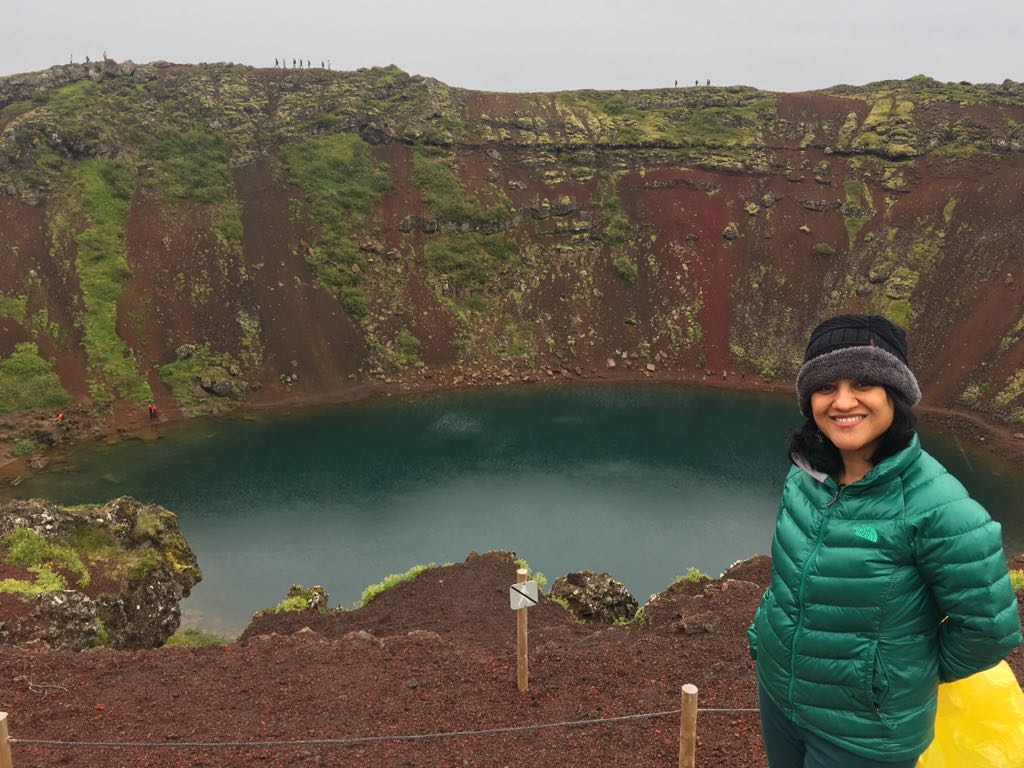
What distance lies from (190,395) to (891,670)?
38.7 m

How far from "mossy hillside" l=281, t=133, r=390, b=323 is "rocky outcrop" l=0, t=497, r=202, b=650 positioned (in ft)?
85.6

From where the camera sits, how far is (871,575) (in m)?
2.76

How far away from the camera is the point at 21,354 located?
113ft

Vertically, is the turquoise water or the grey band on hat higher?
the grey band on hat

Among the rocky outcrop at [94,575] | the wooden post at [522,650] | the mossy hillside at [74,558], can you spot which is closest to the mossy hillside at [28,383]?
the rocky outcrop at [94,575]

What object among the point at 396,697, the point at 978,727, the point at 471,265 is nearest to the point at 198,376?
the point at 471,265

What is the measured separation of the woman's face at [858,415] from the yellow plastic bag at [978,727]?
1493mm

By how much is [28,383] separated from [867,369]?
40443 millimetres

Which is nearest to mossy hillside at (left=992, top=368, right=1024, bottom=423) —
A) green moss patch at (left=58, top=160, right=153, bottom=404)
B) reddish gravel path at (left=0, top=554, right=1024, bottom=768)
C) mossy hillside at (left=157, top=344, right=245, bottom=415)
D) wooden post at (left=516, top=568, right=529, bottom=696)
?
reddish gravel path at (left=0, top=554, right=1024, bottom=768)

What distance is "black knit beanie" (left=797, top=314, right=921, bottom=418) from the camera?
2.93 metres

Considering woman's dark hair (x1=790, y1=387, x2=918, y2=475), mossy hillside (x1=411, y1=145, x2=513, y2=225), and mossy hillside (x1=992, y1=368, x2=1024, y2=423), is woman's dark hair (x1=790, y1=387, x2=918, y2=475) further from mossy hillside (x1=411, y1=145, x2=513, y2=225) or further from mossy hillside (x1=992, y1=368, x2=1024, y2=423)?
mossy hillside (x1=411, y1=145, x2=513, y2=225)

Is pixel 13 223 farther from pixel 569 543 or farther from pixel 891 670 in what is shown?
pixel 891 670

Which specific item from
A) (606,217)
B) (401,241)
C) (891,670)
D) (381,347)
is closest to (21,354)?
(381,347)

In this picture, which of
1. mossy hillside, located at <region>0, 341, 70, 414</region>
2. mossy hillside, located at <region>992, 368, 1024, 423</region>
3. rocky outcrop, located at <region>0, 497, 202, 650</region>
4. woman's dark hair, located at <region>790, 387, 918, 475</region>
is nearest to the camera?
woman's dark hair, located at <region>790, 387, 918, 475</region>
